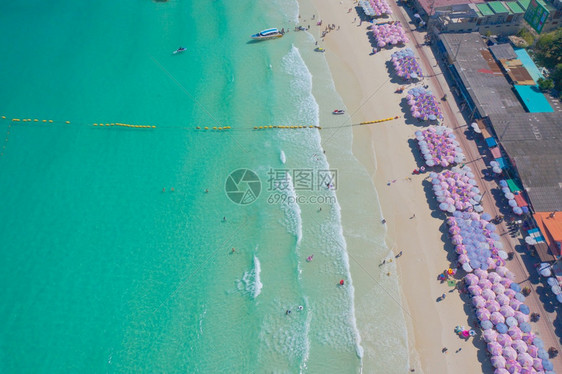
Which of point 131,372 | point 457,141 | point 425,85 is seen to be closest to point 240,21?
point 425,85

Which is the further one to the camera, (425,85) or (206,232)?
(425,85)

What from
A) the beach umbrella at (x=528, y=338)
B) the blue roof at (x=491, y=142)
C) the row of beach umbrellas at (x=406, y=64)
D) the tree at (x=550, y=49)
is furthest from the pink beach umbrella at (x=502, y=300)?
the tree at (x=550, y=49)

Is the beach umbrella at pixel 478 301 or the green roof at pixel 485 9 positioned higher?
the green roof at pixel 485 9

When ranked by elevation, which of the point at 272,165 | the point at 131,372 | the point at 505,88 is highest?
the point at 505,88

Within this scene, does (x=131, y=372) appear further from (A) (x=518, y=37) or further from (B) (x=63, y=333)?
(A) (x=518, y=37)

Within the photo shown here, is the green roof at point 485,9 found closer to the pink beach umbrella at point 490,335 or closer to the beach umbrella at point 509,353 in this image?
the pink beach umbrella at point 490,335

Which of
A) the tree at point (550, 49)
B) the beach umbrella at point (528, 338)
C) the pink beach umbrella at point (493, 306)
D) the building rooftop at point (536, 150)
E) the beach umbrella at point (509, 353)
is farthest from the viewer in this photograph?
the tree at point (550, 49)
